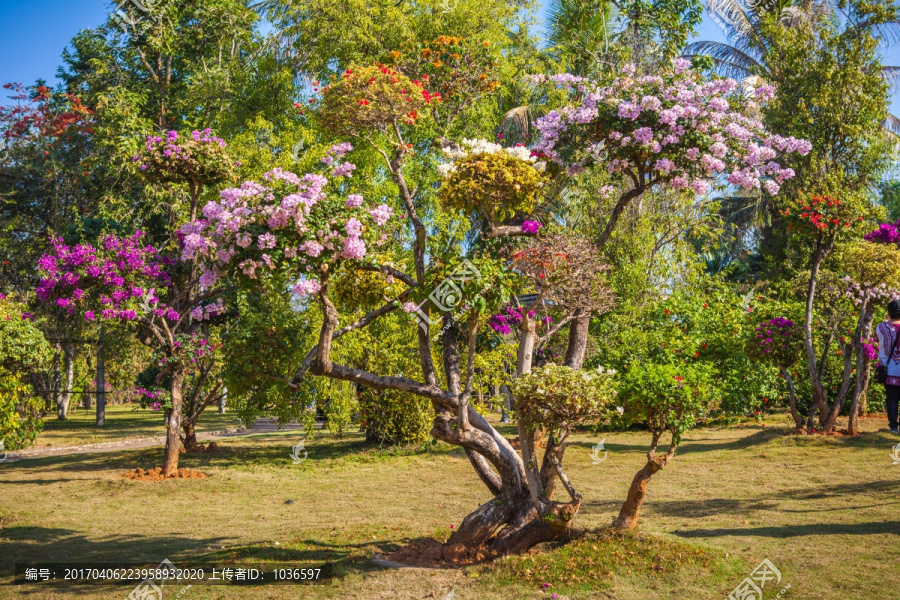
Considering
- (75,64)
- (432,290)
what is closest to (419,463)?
(432,290)

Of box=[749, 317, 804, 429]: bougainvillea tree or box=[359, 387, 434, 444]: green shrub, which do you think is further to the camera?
box=[359, 387, 434, 444]: green shrub

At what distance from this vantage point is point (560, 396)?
6453 millimetres

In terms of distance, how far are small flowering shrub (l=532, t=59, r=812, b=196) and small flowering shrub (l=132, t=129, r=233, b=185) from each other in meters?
6.54

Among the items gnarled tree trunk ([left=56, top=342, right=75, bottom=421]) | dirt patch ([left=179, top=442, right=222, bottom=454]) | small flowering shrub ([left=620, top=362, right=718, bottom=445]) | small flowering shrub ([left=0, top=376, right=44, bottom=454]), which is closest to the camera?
small flowering shrub ([left=620, top=362, right=718, bottom=445])

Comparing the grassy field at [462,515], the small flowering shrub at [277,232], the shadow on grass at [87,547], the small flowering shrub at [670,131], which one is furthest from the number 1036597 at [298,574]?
the small flowering shrub at [670,131]

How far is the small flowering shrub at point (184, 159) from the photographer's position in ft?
39.2

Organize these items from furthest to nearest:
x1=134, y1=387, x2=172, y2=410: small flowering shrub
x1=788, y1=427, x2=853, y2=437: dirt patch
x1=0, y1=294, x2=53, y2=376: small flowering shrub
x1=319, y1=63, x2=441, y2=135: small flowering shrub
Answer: x1=134, y1=387, x2=172, y2=410: small flowering shrub, x1=788, y1=427, x2=853, y2=437: dirt patch, x1=0, y1=294, x2=53, y2=376: small flowering shrub, x1=319, y1=63, x2=441, y2=135: small flowering shrub

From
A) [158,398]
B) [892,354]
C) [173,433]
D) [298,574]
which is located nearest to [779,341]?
[892,354]

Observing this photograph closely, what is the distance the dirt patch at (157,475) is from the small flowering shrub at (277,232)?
8427 millimetres

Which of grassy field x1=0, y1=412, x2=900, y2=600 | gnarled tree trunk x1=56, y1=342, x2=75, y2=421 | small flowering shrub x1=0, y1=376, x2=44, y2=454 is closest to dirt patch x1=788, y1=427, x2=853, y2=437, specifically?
grassy field x1=0, y1=412, x2=900, y2=600

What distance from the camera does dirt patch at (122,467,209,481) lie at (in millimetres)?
13523

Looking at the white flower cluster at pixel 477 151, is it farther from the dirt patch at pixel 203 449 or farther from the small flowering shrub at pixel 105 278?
the dirt patch at pixel 203 449

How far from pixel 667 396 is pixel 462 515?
13.8ft

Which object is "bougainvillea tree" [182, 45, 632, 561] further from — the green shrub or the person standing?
the green shrub
